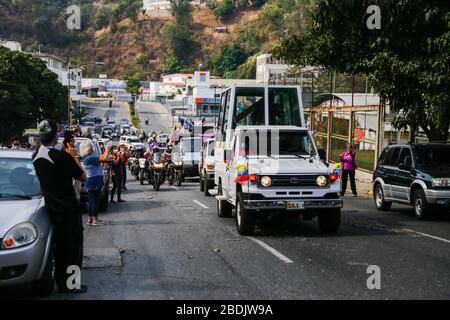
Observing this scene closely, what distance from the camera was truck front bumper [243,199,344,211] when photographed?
11586 mm

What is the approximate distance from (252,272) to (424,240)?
4.40 metres

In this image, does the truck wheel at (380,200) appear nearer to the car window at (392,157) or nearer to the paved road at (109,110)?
the car window at (392,157)

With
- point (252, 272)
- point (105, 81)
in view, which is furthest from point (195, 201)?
point (105, 81)

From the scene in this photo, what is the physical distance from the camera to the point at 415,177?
1539 centimetres

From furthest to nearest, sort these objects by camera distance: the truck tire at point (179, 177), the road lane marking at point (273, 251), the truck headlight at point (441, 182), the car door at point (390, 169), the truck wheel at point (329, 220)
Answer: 1. the truck tire at point (179, 177)
2. the car door at point (390, 169)
3. the truck headlight at point (441, 182)
4. the truck wheel at point (329, 220)
5. the road lane marking at point (273, 251)

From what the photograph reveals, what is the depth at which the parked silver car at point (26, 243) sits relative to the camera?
6.79 meters

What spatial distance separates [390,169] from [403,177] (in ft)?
3.05

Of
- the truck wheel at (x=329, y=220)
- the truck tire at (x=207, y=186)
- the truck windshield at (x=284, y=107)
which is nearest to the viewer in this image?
the truck wheel at (x=329, y=220)

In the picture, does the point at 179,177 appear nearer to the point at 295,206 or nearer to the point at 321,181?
the point at 321,181

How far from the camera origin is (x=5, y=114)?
4716 cm

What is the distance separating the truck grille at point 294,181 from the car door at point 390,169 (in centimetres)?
550

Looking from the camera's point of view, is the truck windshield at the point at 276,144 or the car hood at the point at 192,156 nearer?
the truck windshield at the point at 276,144

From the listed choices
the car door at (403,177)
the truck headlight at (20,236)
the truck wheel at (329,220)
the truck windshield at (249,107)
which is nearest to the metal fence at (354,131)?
the car door at (403,177)

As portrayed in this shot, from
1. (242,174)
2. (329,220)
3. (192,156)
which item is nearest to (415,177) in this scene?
(329,220)
